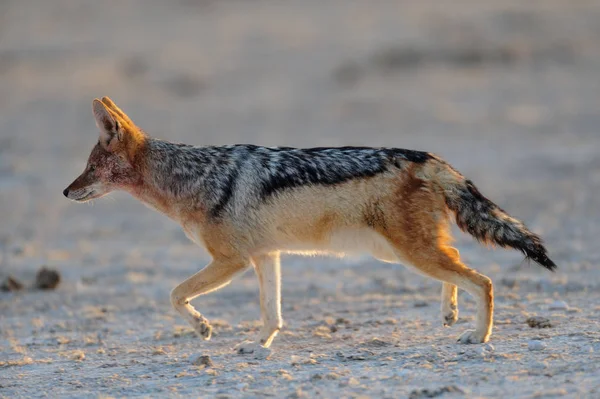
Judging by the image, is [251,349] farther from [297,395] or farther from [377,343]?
[297,395]

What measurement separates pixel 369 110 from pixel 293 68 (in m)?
5.62

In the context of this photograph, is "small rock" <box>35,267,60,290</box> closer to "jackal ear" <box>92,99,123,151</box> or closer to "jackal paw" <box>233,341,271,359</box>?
"jackal ear" <box>92,99,123,151</box>

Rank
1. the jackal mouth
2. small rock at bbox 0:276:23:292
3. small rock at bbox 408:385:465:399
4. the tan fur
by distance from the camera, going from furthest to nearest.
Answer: small rock at bbox 0:276:23:292 < the jackal mouth < the tan fur < small rock at bbox 408:385:465:399

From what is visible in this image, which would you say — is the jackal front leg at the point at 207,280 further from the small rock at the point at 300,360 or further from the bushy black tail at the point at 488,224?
the bushy black tail at the point at 488,224

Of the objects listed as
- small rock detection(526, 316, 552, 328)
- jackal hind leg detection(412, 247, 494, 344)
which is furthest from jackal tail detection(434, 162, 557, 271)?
small rock detection(526, 316, 552, 328)

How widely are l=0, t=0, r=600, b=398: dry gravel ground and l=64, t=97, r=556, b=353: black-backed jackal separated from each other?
55 cm

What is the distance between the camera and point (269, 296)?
817 centimetres

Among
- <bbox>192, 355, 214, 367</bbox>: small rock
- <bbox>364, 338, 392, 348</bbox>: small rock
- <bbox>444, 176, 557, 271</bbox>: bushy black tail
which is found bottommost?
<bbox>192, 355, 214, 367</bbox>: small rock

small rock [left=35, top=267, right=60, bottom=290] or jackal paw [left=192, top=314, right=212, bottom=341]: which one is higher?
small rock [left=35, top=267, right=60, bottom=290]

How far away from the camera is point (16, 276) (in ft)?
37.4

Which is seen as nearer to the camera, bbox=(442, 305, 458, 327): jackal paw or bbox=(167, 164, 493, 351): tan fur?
bbox=(167, 164, 493, 351): tan fur

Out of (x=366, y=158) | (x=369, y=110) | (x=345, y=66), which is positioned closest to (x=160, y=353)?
(x=366, y=158)

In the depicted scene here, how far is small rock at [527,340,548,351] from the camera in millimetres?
7207

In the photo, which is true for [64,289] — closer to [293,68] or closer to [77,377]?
[77,377]
